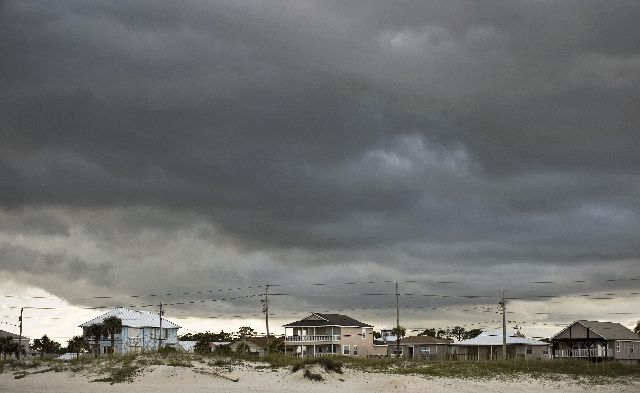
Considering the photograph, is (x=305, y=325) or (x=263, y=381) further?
(x=305, y=325)

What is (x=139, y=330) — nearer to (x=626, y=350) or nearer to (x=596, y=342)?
(x=596, y=342)

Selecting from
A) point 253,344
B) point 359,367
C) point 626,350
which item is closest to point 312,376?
point 359,367

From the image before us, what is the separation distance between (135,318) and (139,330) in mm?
2890

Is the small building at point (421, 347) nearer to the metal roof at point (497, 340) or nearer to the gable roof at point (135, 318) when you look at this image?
the metal roof at point (497, 340)

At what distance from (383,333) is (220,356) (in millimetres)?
101896

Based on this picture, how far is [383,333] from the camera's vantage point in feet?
530

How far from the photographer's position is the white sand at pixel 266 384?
4869 centimetres

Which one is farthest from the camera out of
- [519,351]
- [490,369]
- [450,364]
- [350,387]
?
[519,351]

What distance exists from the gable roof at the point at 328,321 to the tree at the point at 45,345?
45840 millimetres

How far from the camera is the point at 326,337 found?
125438 millimetres

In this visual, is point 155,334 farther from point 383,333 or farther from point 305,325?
point 383,333

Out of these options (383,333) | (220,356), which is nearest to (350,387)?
(220,356)

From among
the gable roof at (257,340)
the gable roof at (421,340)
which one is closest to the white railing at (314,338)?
the gable roof at (257,340)

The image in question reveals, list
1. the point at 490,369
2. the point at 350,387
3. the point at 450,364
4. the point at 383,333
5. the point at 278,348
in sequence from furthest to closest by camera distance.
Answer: the point at 383,333
the point at 278,348
the point at 450,364
the point at 490,369
the point at 350,387
